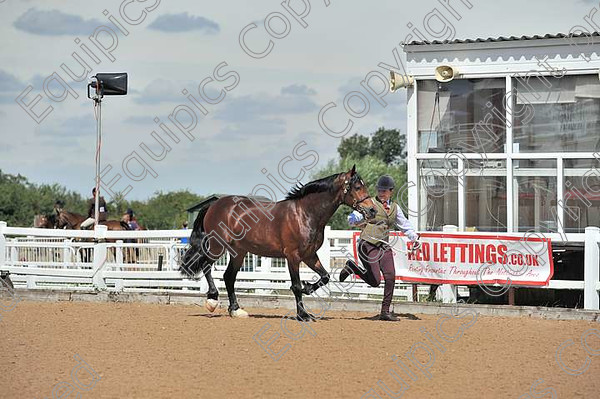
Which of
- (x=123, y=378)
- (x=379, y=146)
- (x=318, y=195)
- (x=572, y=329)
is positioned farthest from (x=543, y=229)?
(x=379, y=146)

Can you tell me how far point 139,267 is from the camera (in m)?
17.0

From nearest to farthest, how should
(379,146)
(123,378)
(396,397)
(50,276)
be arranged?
(396,397) → (123,378) → (50,276) → (379,146)

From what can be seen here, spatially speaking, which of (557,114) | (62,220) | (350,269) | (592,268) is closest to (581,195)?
(557,114)

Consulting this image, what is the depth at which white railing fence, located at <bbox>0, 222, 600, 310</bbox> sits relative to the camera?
49.0ft

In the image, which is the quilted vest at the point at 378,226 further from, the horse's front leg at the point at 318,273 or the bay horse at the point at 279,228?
the horse's front leg at the point at 318,273

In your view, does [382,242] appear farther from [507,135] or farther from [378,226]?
[507,135]

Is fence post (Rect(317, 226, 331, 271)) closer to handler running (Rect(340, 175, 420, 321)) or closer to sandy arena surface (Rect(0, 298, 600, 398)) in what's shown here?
sandy arena surface (Rect(0, 298, 600, 398))

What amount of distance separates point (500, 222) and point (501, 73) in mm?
2451

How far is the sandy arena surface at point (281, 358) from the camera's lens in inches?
315

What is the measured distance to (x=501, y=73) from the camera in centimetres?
1477

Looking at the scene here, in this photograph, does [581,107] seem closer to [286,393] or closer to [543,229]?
[543,229]

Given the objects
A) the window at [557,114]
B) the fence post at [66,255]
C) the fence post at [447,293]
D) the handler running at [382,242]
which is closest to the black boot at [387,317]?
the handler running at [382,242]

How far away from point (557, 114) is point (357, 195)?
462cm

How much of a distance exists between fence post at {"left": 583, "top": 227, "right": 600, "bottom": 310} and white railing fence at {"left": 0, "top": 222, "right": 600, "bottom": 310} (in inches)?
82.6
